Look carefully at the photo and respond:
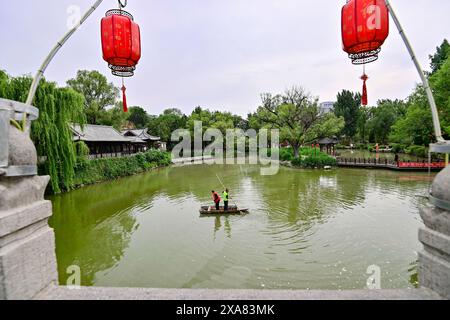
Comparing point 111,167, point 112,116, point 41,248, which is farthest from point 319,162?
point 112,116

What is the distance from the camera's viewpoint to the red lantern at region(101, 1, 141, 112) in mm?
4273

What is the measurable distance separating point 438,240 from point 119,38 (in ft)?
16.9

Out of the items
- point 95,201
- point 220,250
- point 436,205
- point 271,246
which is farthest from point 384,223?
point 95,201

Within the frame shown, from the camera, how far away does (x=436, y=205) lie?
2.20 metres

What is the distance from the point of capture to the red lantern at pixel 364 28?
3738 millimetres

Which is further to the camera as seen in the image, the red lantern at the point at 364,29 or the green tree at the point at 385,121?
the green tree at the point at 385,121

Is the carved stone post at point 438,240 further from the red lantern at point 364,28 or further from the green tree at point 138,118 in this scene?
the green tree at point 138,118

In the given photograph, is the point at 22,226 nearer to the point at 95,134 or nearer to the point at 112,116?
the point at 95,134

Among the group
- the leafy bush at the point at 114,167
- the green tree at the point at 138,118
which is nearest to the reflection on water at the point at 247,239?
the leafy bush at the point at 114,167

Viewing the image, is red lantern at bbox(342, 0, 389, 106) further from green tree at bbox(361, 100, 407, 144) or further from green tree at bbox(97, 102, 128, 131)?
green tree at bbox(361, 100, 407, 144)

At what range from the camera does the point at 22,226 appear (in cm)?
223

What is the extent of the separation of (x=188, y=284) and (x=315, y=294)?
4.19 metres

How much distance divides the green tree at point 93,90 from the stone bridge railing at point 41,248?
37287 mm
